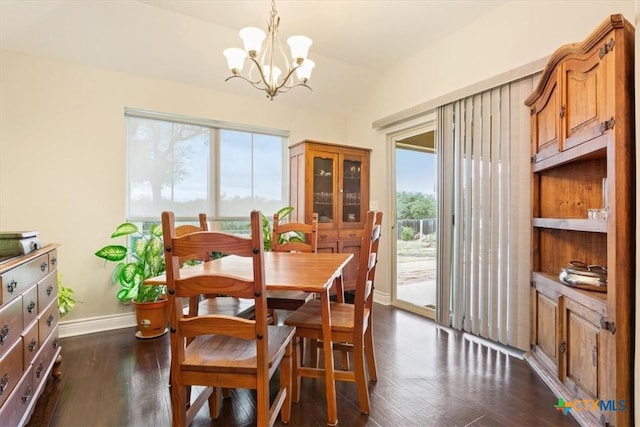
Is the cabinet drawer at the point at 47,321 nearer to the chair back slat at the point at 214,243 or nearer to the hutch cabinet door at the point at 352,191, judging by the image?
the chair back slat at the point at 214,243

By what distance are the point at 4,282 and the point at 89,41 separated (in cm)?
232

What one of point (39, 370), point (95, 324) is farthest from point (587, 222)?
point (95, 324)

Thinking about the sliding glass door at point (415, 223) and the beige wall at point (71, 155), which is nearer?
the beige wall at point (71, 155)

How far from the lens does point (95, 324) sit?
2908mm

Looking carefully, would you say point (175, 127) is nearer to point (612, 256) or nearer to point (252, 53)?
point (252, 53)

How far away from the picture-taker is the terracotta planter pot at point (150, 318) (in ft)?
8.98

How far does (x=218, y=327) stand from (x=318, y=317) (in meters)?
0.70

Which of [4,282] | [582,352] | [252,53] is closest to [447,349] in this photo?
[582,352]

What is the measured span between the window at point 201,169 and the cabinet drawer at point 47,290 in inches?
46.0

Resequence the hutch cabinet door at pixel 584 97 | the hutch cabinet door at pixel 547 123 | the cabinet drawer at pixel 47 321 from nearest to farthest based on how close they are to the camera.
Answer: the hutch cabinet door at pixel 584 97 → the cabinet drawer at pixel 47 321 → the hutch cabinet door at pixel 547 123

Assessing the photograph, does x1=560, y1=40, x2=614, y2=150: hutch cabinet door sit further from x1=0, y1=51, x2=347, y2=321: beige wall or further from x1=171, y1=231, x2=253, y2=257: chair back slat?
x1=0, y1=51, x2=347, y2=321: beige wall

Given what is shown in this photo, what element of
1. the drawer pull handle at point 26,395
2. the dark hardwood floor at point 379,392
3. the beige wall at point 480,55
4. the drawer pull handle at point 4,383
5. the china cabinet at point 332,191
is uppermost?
the beige wall at point 480,55

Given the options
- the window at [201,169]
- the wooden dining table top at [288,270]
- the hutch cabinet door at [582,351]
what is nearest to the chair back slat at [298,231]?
the wooden dining table top at [288,270]

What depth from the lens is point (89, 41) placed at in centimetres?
271
